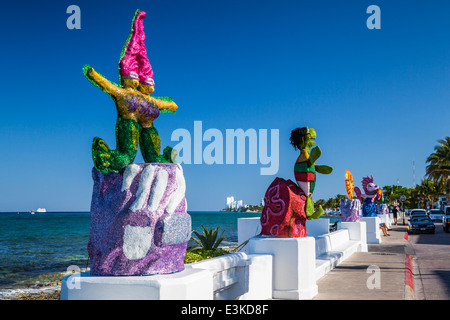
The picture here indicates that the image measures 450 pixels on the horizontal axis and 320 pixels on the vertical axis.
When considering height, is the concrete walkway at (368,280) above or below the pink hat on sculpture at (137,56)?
below

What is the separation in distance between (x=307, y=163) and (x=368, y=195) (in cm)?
1650

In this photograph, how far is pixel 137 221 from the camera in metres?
4.46

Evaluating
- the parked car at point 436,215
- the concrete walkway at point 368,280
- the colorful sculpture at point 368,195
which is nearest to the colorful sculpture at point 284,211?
the concrete walkway at point 368,280

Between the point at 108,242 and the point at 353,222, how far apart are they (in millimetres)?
15323

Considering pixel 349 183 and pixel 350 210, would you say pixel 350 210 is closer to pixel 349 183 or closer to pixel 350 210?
pixel 350 210

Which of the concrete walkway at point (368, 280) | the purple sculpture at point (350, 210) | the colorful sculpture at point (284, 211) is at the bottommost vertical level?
the concrete walkway at point (368, 280)

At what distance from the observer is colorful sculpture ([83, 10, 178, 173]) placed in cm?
465

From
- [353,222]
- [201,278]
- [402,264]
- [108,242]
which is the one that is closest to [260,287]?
[201,278]

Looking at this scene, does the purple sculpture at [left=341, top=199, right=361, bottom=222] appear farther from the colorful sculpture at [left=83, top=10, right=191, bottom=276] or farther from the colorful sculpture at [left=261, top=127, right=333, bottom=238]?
the colorful sculpture at [left=83, top=10, right=191, bottom=276]

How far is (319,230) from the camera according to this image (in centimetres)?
1748

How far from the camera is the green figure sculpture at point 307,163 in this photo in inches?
324

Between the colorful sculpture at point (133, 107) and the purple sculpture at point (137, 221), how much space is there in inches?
9.4

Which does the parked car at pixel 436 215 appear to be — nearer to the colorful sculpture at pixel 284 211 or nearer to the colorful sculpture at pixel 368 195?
the colorful sculpture at pixel 368 195
